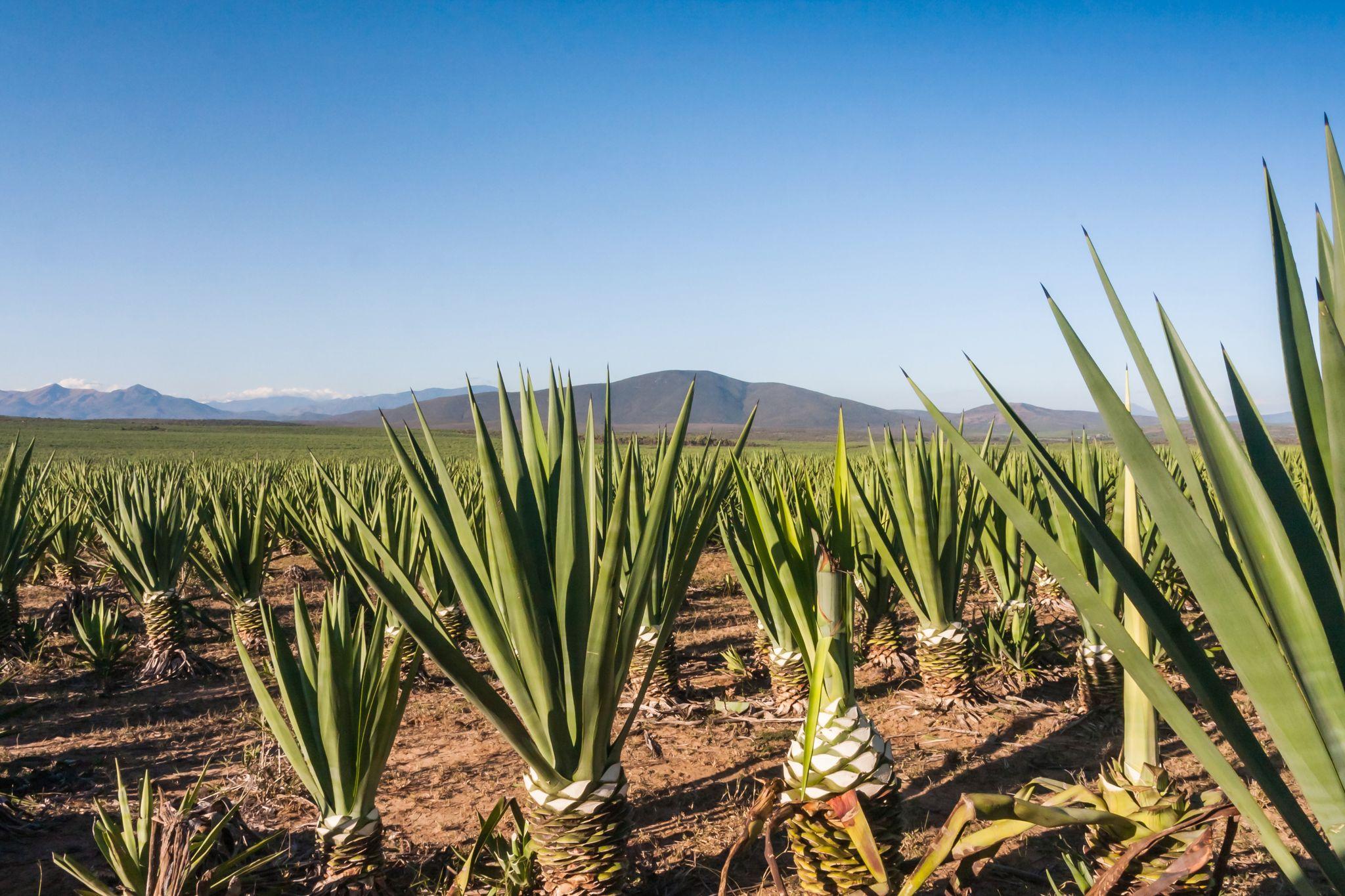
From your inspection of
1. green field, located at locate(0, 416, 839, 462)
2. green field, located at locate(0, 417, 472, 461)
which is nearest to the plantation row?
green field, located at locate(0, 416, 839, 462)

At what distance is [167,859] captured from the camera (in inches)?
64.2

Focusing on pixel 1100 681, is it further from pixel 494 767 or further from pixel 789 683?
pixel 494 767

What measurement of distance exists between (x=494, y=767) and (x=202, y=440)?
5981 centimetres

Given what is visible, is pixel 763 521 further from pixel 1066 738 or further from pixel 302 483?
pixel 302 483

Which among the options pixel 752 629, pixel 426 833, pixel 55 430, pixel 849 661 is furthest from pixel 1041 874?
pixel 55 430

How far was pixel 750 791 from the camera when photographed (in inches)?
108

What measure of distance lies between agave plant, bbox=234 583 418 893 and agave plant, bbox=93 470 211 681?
314 cm

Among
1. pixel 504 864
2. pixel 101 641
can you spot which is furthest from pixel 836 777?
pixel 101 641

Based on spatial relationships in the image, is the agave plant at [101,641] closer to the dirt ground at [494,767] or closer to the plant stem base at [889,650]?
the dirt ground at [494,767]

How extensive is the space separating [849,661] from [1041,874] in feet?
3.23

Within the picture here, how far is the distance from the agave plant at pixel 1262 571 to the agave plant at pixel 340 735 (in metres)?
1.64

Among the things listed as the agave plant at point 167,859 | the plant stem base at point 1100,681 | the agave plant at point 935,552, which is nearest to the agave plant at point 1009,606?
the agave plant at point 935,552

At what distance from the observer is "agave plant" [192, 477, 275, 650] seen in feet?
15.5

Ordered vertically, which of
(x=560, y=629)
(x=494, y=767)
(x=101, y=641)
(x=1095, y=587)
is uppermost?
(x=560, y=629)
